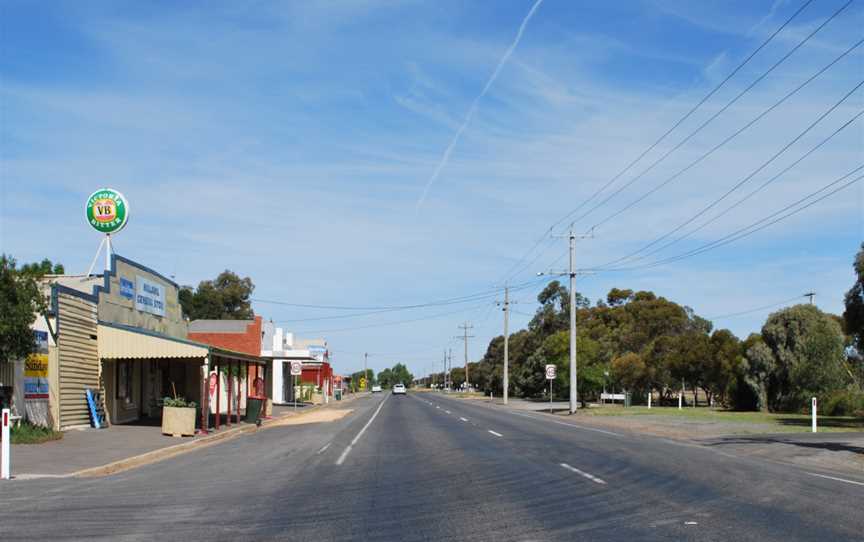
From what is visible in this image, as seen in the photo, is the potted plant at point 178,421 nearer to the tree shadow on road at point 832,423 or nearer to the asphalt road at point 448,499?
the asphalt road at point 448,499

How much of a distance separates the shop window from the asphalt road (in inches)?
509

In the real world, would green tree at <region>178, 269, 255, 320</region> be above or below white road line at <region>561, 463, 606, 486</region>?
above

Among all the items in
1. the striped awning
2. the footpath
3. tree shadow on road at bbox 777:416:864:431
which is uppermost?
the striped awning

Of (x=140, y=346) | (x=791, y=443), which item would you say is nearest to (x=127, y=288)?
(x=140, y=346)

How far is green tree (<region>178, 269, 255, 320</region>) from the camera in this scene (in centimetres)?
9944

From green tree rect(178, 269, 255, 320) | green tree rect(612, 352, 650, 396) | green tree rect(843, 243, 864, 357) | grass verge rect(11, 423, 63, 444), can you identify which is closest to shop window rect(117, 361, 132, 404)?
grass verge rect(11, 423, 63, 444)

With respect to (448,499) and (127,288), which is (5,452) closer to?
(448,499)

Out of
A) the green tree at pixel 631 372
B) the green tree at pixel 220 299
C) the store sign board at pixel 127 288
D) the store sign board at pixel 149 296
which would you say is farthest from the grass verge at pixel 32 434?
the green tree at pixel 220 299

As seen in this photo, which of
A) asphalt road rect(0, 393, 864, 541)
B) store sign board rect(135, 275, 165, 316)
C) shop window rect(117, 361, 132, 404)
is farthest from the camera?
store sign board rect(135, 275, 165, 316)

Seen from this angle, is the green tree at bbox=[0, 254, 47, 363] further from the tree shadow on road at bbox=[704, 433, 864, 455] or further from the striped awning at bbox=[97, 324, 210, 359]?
the tree shadow on road at bbox=[704, 433, 864, 455]

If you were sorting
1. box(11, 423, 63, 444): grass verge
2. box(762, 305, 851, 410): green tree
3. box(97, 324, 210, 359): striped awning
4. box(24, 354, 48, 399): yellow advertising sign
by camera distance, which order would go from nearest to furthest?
box(11, 423, 63, 444): grass verge, box(24, 354, 48, 399): yellow advertising sign, box(97, 324, 210, 359): striped awning, box(762, 305, 851, 410): green tree

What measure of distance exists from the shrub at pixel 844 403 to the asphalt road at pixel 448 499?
2606cm

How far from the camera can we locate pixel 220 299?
100 m

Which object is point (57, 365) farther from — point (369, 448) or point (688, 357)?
point (688, 357)
